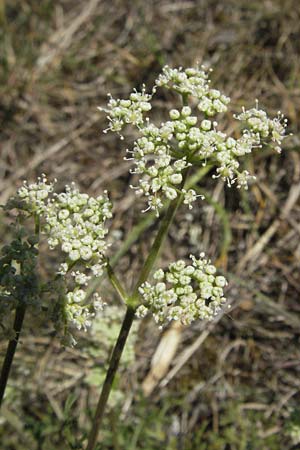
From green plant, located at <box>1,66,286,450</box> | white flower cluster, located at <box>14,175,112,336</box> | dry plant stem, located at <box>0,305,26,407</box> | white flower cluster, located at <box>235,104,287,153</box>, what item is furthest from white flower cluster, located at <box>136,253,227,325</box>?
white flower cluster, located at <box>235,104,287,153</box>

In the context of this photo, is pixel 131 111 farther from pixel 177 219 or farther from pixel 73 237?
pixel 177 219

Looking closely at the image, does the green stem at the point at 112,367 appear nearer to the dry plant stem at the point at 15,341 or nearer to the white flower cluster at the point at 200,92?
the dry plant stem at the point at 15,341

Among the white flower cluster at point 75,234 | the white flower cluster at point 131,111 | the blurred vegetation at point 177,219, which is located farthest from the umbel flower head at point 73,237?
the blurred vegetation at point 177,219

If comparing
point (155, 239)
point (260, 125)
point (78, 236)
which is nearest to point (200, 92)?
point (260, 125)

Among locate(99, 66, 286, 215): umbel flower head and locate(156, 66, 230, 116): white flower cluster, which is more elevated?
locate(156, 66, 230, 116): white flower cluster

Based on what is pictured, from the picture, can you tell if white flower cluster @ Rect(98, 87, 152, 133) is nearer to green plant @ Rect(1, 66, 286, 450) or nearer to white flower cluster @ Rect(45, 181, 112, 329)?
green plant @ Rect(1, 66, 286, 450)
